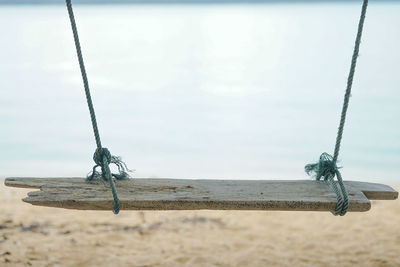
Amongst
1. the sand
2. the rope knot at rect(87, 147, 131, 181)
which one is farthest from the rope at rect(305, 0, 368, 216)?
the sand

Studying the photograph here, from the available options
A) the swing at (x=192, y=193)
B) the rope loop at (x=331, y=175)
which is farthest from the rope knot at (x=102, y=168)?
the rope loop at (x=331, y=175)

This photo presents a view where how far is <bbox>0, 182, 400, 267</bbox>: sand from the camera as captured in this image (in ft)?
6.34

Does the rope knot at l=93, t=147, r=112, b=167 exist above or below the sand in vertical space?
above

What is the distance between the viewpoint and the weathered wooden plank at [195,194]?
96 centimetres

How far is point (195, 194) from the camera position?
99 cm

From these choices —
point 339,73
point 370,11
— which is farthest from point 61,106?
point 370,11

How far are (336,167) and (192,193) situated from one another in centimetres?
29

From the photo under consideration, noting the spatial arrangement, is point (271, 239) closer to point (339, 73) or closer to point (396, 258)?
point (396, 258)

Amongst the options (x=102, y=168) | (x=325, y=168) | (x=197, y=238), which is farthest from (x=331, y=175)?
(x=197, y=238)

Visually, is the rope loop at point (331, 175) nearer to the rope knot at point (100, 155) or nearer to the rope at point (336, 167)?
the rope at point (336, 167)

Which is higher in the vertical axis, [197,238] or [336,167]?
[336,167]

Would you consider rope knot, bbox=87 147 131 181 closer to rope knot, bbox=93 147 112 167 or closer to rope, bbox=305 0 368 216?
rope knot, bbox=93 147 112 167

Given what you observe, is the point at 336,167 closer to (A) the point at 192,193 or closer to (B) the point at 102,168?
(A) the point at 192,193

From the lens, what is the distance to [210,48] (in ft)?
27.9
